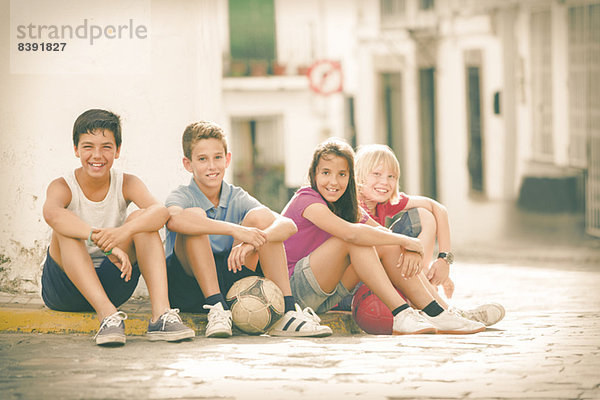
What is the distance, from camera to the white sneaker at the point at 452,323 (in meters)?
5.43

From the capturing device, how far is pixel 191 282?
17.6 feet

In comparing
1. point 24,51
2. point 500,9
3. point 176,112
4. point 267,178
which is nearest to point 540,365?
point 176,112

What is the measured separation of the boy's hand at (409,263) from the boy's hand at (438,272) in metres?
0.55

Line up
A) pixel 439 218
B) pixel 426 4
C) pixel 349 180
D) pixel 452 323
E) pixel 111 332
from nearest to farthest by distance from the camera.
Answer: pixel 111 332 → pixel 452 323 → pixel 349 180 → pixel 439 218 → pixel 426 4

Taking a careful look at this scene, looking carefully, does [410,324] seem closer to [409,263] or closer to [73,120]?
[409,263]

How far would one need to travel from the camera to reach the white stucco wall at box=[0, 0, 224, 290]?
6.23m

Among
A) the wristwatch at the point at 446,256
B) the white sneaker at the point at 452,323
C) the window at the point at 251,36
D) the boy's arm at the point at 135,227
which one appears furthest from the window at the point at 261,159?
the boy's arm at the point at 135,227

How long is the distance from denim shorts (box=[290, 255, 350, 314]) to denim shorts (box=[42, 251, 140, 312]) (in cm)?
93

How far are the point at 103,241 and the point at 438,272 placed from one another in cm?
221

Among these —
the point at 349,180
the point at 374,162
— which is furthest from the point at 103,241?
the point at 374,162

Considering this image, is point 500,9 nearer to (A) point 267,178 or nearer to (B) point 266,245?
(A) point 267,178

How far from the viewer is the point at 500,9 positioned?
1524 cm

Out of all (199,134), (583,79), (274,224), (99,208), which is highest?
(583,79)

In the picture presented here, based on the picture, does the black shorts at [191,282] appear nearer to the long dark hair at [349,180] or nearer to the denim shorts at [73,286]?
the denim shorts at [73,286]
